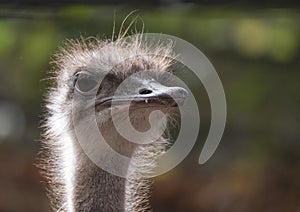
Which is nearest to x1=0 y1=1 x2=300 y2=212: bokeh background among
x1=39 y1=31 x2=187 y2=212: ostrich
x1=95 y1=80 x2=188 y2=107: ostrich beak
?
x1=39 y1=31 x2=187 y2=212: ostrich

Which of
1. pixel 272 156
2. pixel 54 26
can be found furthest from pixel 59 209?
pixel 272 156

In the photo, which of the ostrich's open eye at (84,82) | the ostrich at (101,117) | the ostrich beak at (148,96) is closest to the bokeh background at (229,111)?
the ostrich at (101,117)

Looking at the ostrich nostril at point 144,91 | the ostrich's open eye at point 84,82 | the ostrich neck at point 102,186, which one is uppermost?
the ostrich nostril at point 144,91

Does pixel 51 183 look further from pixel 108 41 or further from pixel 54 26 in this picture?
pixel 54 26

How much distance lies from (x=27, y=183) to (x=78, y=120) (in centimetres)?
229

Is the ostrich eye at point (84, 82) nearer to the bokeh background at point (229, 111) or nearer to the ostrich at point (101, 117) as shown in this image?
the ostrich at point (101, 117)

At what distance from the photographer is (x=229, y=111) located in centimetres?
524

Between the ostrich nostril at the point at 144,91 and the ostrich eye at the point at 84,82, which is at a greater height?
the ostrich nostril at the point at 144,91

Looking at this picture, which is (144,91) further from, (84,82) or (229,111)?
(229,111)

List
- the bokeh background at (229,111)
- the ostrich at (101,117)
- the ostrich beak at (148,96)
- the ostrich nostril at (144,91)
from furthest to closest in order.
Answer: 1. the bokeh background at (229,111)
2. the ostrich at (101,117)
3. the ostrich nostril at (144,91)
4. the ostrich beak at (148,96)

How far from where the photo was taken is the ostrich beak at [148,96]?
9.27 ft

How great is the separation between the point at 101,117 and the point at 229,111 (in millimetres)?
2176

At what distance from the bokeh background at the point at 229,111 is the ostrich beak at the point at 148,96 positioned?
1.80 meters

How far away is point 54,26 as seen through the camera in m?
4.97
